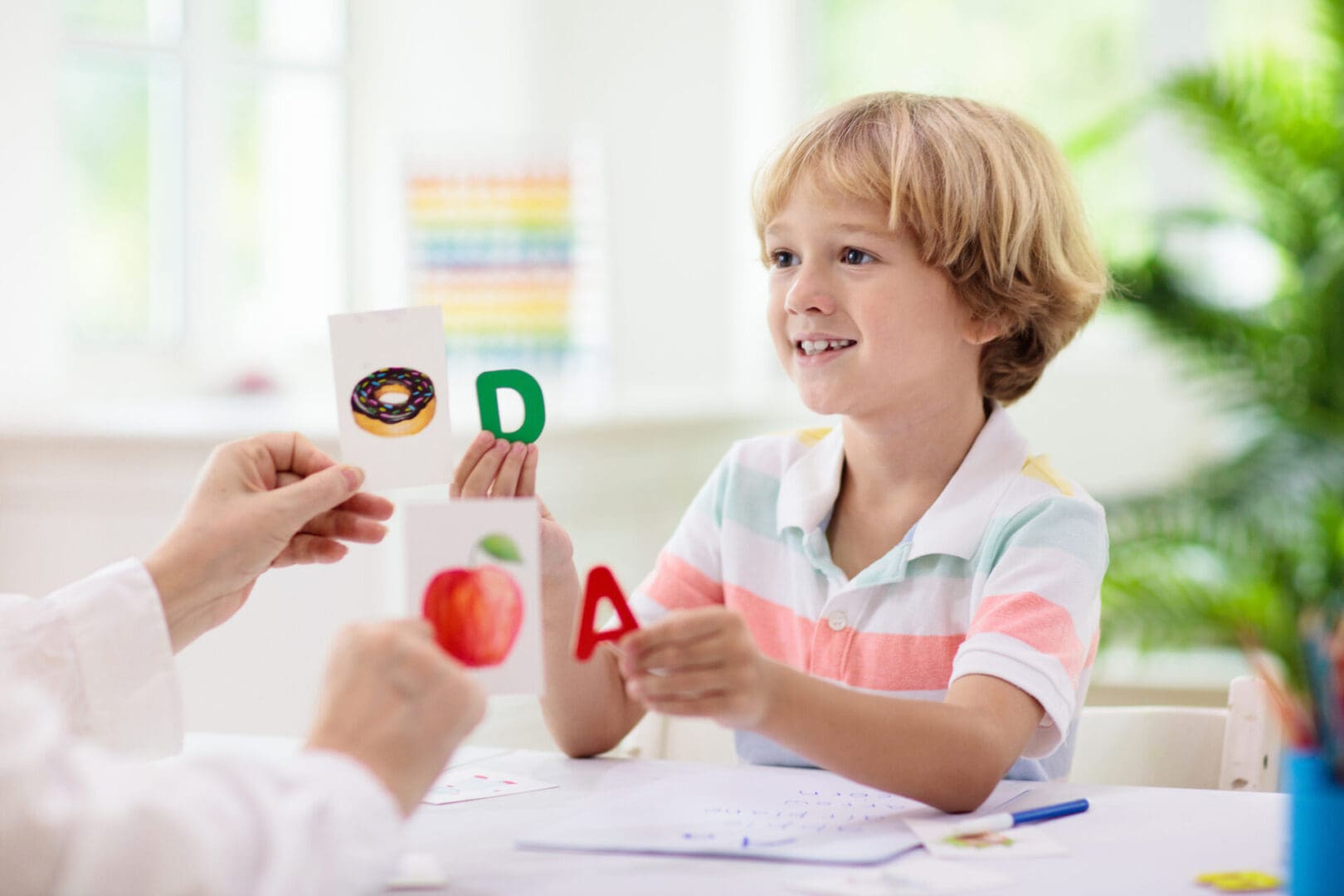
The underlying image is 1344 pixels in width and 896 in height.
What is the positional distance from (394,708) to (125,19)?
2.84 metres

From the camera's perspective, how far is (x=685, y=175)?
382 cm

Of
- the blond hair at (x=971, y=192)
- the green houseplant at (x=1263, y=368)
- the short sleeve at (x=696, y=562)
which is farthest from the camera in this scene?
the green houseplant at (x=1263, y=368)

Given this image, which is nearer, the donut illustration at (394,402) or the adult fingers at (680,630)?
the adult fingers at (680,630)

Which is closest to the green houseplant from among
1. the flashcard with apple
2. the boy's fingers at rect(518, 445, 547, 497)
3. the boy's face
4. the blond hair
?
the blond hair

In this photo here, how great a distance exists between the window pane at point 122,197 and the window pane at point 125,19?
0.06 metres

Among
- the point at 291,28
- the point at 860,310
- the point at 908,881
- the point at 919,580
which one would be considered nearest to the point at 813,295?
the point at 860,310

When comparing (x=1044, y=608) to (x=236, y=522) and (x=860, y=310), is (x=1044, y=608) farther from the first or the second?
(x=236, y=522)

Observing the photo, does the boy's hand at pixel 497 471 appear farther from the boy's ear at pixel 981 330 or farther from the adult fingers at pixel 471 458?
the boy's ear at pixel 981 330

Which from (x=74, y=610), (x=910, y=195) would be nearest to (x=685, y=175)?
(x=910, y=195)

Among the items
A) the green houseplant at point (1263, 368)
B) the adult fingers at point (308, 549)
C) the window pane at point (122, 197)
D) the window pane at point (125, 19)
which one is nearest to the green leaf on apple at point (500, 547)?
the adult fingers at point (308, 549)

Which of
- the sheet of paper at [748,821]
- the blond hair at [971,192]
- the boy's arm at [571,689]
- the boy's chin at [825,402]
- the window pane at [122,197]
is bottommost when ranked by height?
the sheet of paper at [748,821]

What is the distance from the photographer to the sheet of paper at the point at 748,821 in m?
0.99

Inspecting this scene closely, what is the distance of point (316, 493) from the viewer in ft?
3.96

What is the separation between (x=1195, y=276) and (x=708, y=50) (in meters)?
1.40
